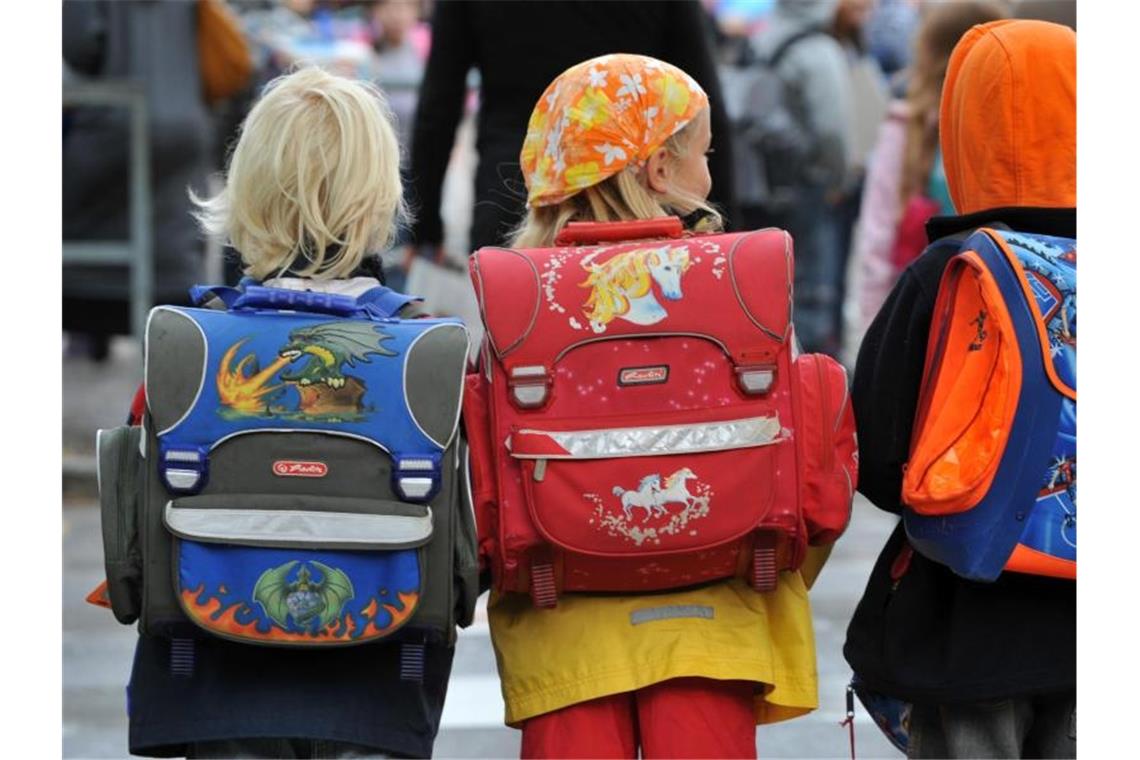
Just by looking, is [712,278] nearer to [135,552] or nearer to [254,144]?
[254,144]

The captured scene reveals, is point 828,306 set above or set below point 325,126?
below

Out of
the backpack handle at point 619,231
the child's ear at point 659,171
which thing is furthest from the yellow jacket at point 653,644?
the child's ear at point 659,171

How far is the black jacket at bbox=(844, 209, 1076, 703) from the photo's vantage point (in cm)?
382

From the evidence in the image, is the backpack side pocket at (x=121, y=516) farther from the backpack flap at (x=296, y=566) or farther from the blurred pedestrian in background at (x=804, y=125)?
the blurred pedestrian in background at (x=804, y=125)

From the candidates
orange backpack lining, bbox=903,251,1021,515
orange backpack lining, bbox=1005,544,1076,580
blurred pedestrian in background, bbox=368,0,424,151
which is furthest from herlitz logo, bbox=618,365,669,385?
blurred pedestrian in background, bbox=368,0,424,151

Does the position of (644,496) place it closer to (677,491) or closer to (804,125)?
(677,491)

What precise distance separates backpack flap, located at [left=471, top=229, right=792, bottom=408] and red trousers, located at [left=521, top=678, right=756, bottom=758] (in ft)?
1.84

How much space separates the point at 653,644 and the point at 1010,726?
0.65m

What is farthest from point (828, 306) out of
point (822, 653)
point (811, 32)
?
point (822, 653)

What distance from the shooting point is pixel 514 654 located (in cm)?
391

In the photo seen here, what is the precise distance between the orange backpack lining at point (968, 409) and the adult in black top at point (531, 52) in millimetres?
2035

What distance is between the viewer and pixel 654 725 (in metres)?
3.86

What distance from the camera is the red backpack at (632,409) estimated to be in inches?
146

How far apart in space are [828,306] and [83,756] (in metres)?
7.41
